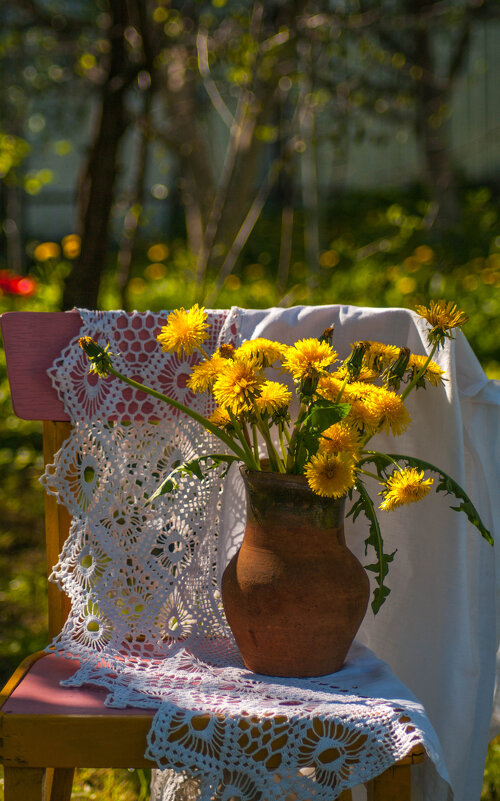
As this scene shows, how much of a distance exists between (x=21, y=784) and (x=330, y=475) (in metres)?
0.52

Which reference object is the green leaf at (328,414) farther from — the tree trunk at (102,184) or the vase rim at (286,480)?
the tree trunk at (102,184)

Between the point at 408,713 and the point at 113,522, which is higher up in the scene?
the point at 113,522

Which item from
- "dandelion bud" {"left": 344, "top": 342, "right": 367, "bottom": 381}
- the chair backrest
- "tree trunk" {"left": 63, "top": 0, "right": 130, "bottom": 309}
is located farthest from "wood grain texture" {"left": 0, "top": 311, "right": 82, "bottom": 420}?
"tree trunk" {"left": 63, "top": 0, "right": 130, "bottom": 309}

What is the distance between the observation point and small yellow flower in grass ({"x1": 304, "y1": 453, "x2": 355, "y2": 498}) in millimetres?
1067

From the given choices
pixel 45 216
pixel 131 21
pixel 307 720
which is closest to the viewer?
pixel 307 720

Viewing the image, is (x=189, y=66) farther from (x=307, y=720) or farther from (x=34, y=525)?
(x=307, y=720)

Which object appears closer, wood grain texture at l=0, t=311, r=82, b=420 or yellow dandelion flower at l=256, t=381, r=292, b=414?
yellow dandelion flower at l=256, t=381, r=292, b=414

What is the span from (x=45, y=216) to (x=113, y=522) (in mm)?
7345

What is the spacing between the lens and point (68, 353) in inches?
56.5

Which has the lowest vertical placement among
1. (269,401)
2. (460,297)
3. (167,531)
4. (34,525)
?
(34,525)

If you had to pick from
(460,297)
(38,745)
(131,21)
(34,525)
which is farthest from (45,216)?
(38,745)

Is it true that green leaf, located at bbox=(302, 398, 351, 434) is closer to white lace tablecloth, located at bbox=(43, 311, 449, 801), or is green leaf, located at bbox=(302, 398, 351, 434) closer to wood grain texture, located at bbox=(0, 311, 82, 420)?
white lace tablecloth, located at bbox=(43, 311, 449, 801)

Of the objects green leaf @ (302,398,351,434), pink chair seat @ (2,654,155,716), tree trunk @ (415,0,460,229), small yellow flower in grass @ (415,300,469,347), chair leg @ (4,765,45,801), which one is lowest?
chair leg @ (4,765,45,801)

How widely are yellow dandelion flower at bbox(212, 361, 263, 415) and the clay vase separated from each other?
0.40 feet
